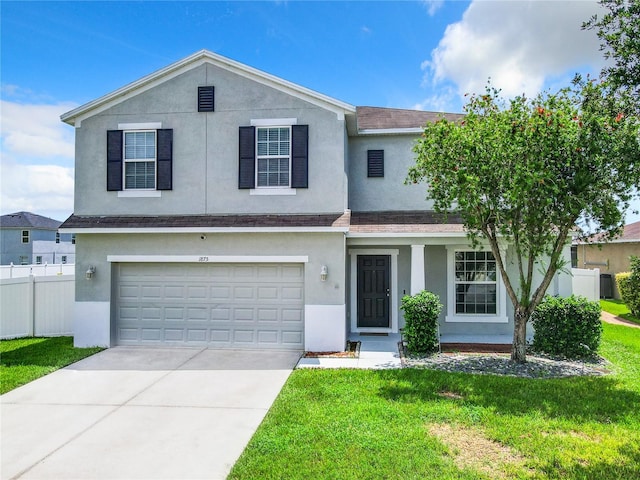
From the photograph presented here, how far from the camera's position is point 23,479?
504cm

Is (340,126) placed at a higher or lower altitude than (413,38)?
lower

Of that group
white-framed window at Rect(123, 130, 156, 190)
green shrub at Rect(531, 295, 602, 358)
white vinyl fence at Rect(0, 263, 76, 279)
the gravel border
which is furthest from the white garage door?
white vinyl fence at Rect(0, 263, 76, 279)

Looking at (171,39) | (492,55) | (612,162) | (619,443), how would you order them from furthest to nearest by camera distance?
(171,39)
(492,55)
(612,162)
(619,443)

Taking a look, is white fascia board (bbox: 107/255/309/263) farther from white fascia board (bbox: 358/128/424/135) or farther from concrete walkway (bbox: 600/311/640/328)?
concrete walkway (bbox: 600/311/640/328)

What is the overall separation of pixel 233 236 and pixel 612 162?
27.4ft

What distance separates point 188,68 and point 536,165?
8752mm

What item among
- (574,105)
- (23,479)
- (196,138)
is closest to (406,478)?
(23,479)

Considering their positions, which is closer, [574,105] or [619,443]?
[619,443]

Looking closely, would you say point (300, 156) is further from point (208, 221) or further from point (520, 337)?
point (520, 337)

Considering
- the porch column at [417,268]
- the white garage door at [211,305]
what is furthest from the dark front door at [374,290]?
the white garage door at [211,305]

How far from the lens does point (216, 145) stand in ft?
37.5

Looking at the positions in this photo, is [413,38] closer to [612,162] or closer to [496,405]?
[612,162]

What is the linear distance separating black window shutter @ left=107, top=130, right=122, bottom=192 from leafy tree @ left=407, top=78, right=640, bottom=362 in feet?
25.7

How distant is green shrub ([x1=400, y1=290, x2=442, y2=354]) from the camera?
10516 millimetres
